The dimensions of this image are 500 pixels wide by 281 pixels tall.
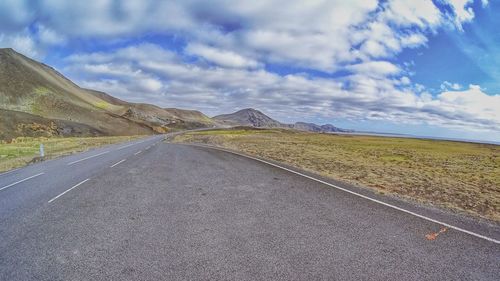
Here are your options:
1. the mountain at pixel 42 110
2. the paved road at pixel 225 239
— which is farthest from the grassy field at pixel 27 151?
the mountain at pixel 42 110

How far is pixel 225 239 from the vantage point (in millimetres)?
5734

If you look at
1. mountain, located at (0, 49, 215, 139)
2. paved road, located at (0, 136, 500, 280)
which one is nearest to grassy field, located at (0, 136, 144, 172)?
paved road, located at (0, 136, 500, 280)

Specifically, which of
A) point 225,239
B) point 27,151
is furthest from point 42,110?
point 225,239

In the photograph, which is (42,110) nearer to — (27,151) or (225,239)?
(27,151)

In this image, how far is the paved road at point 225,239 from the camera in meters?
4.59

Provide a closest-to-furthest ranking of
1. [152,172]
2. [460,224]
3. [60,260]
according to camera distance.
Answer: [60,260] → [460,224] → [152,172]

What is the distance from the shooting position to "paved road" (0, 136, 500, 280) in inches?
181

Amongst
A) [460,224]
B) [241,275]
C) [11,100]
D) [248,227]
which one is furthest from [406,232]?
[11,100]

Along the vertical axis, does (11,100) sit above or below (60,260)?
above

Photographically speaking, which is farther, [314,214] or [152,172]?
[152,172]

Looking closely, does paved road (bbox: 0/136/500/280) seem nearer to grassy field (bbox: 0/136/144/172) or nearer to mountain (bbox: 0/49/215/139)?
grassy field (bbox: 0/136/144/172)

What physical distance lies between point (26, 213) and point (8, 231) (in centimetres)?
137

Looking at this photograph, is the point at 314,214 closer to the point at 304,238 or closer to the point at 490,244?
the point at 304,238

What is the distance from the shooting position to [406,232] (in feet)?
20.5
